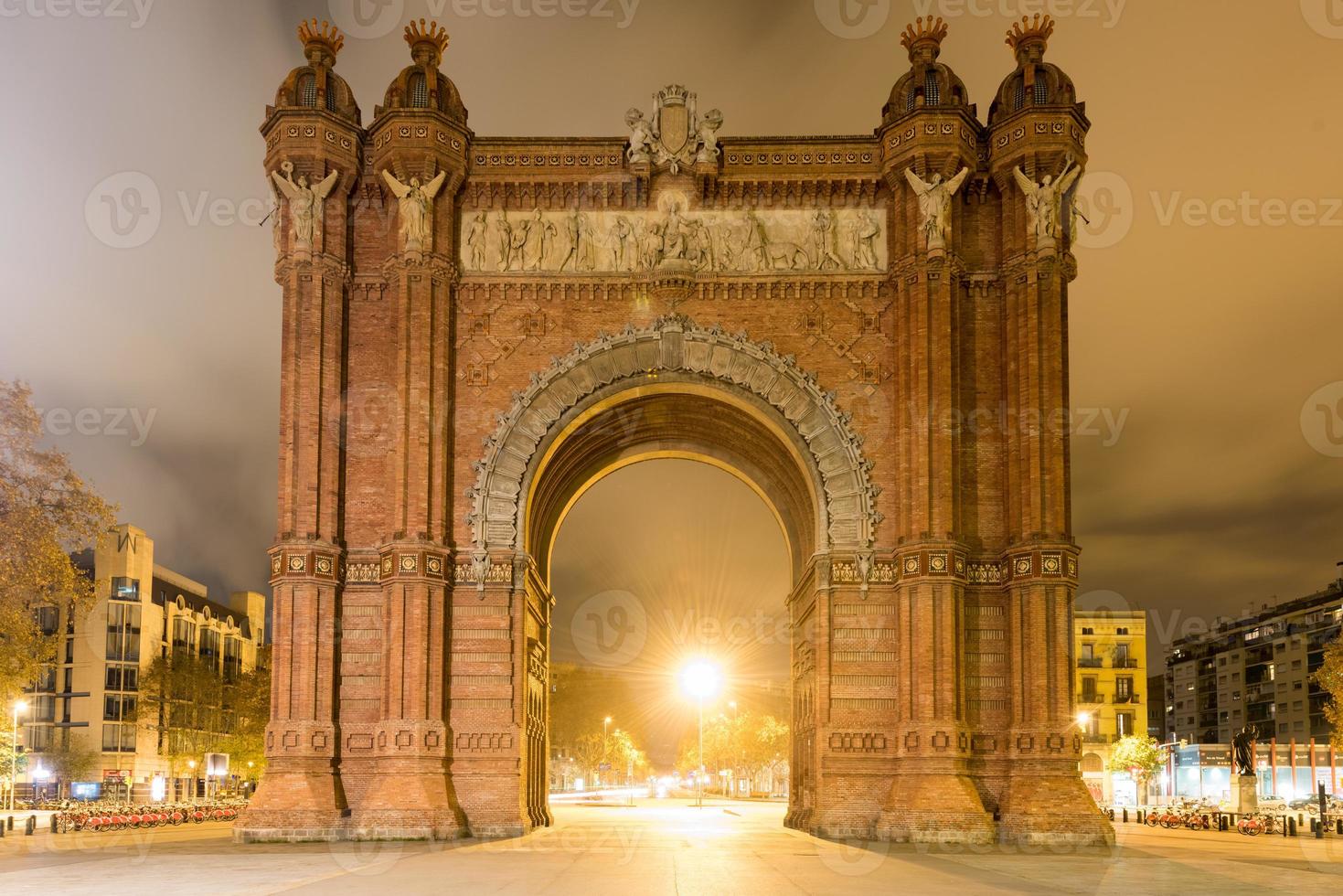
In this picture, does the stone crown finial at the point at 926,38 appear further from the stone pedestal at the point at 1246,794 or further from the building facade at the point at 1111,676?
the building facade at the point at 1111,676

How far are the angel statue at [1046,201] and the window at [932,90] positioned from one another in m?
2.75

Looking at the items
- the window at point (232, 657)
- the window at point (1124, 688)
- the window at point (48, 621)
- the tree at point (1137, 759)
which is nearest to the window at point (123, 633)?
the window at point (48, 621)

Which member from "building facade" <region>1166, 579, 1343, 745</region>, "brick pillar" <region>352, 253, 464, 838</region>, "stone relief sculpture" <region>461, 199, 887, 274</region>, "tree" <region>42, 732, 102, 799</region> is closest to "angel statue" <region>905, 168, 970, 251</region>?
"stone relief sculpture" <region>461, 199, 887, 274</region>

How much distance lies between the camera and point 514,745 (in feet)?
109

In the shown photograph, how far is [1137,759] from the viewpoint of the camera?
74125 mm

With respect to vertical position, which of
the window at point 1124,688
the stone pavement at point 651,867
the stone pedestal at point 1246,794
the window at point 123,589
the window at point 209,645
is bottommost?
the stone pedestal at point 1246,794

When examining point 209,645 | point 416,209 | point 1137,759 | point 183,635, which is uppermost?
point 416,209

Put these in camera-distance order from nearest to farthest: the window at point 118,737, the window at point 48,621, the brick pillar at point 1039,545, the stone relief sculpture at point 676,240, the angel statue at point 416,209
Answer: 1. the brick pillar at point 1039,545
2. the angel statue at point 416,209
3. the stone relief sculpture at point 676,240
4. the window at point 118,737
5. the window at point 48,621

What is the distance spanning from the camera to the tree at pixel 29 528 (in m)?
35.6

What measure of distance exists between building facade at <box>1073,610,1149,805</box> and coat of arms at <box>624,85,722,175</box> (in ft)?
228

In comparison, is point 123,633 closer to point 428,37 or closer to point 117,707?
point 117,707

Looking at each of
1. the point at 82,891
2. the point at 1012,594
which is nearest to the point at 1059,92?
the point at 1012,594

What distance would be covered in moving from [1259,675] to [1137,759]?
61.5 m

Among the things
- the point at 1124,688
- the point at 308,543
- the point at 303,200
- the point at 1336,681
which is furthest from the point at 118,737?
the point at 1336,681
